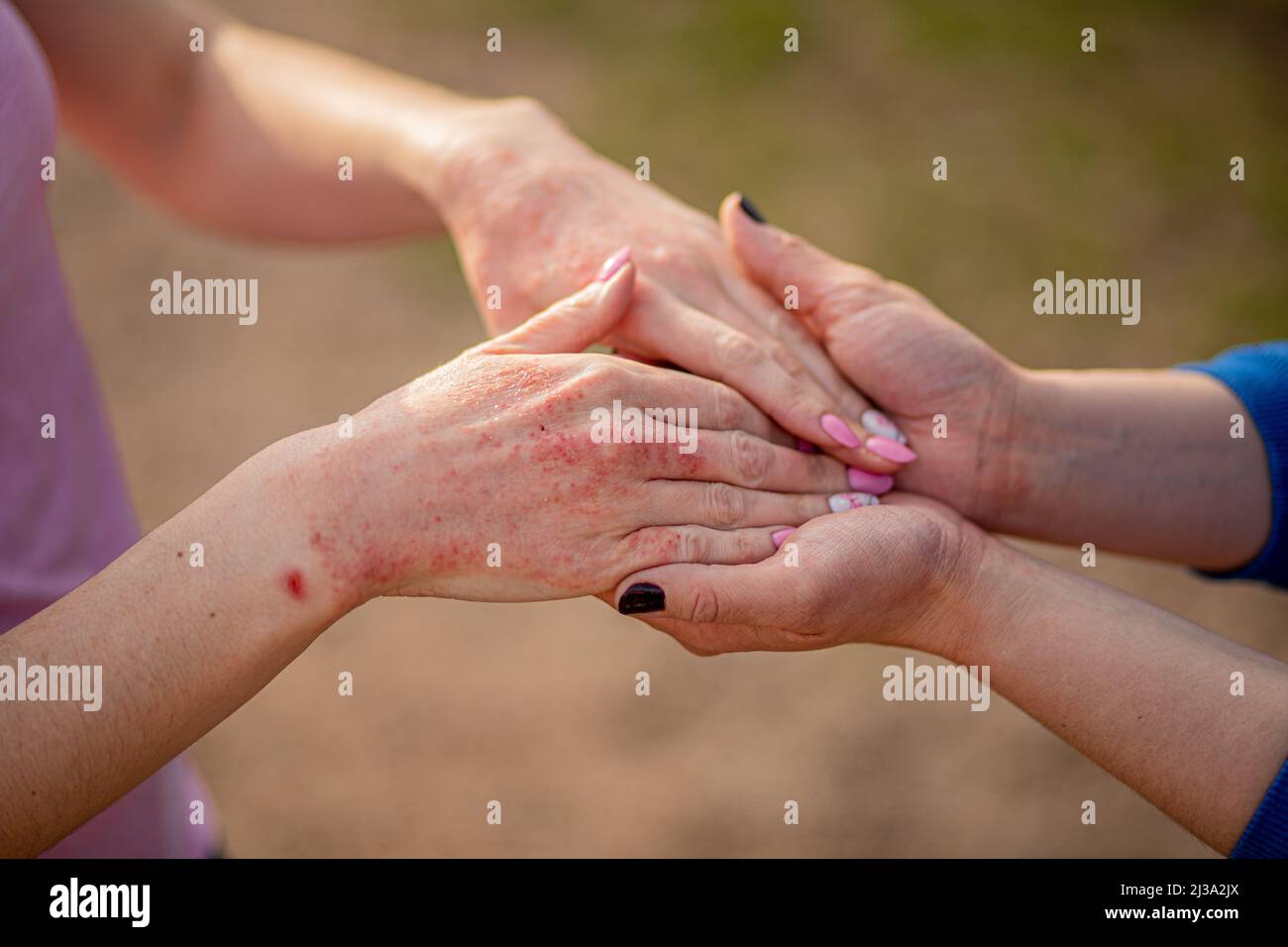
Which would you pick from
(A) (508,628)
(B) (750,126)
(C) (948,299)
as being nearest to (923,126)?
(B) (750,126)

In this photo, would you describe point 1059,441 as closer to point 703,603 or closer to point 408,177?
point 703,603

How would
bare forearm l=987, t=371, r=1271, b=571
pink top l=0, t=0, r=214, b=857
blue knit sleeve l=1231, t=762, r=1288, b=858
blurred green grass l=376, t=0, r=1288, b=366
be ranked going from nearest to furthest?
blue knit sleeve l=1231, t=762, r=1288, b=858 < pink top l=0, t=0, r=214, b=857 < bare forearm l=987, t=371, r=1271, b=571 < blurred green grass l=376, t=0, r=1288, b=366

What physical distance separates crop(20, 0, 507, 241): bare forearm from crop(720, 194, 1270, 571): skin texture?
3.22 ft

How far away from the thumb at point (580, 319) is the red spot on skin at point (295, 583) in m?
0.58

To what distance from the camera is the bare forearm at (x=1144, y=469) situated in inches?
81.7

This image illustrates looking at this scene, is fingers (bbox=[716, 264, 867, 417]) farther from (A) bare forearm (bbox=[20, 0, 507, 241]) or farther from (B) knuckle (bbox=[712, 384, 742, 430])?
(A) bare forearm (bbox=[20, 0, 507, 241])

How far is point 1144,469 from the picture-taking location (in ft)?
6.94

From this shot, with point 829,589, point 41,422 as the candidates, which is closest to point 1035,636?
point 829,589

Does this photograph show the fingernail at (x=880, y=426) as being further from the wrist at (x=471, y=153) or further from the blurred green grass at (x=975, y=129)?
the blurred green grass at (x=975, y=129)

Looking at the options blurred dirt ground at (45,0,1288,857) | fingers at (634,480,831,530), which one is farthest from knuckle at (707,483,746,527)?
blurred dirt ground at (45,0,1288,857)

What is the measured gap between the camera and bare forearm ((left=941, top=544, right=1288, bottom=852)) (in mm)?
1605

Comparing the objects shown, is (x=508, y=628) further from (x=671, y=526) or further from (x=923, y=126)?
(x=923, y=126)

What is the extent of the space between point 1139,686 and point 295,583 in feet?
4.38
